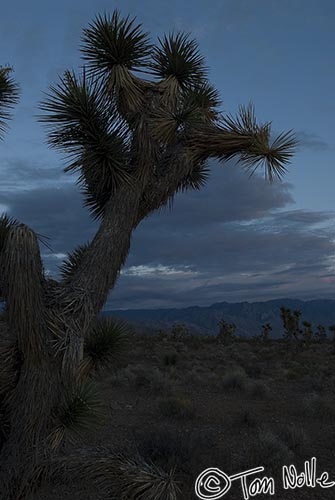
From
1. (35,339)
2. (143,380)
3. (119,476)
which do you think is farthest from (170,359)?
(35,339)

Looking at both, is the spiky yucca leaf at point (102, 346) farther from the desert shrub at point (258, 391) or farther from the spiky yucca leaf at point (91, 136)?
the desert shrub at point (258, 391)

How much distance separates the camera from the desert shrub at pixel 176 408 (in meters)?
11.9

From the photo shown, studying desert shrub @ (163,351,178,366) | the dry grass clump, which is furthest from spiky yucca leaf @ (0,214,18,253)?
desert shrub @ (163,351,178,366)

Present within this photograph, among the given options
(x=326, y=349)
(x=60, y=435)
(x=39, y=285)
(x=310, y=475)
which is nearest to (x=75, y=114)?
(x=39, y=285)

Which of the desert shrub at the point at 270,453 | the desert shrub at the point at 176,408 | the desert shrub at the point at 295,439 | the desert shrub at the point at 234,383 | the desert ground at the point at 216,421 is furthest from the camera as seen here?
the desert shrub at the point at 234,383

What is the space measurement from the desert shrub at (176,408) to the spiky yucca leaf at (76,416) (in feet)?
22.4

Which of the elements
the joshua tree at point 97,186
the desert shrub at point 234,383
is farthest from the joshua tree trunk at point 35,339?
the desert shrub at point 234,383

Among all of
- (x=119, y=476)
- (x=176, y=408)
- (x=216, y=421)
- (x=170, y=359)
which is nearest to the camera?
(x=119, y=476)

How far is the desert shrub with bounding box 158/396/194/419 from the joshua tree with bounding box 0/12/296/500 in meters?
A: 6.52

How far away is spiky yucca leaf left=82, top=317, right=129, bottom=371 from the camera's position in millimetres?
6379

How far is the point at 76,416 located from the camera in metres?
5.24

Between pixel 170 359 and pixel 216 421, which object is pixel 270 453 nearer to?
pixel 216 421

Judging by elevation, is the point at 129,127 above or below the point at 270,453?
above

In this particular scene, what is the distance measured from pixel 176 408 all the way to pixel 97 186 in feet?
25.0
